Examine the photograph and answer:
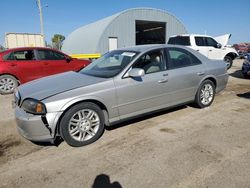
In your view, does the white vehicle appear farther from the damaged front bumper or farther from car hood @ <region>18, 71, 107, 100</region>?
the damaged front bumper

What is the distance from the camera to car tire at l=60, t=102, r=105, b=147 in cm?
333

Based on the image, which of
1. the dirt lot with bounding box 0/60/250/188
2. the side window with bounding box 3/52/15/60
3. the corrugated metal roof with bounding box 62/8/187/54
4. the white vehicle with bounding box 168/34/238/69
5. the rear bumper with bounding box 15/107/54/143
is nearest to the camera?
the dirt lot with bounding box 0/60/250/188

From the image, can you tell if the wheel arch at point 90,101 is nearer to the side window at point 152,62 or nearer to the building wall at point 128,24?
the side window at point 152,62

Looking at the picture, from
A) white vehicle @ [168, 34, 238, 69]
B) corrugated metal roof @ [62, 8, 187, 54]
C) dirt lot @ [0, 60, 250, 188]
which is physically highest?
corrugated metal roof @ [62, 8, 187, 54]

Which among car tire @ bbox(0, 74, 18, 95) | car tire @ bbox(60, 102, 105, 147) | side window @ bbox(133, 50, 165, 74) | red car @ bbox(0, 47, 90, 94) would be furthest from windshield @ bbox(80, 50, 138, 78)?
car tire @ bbox(0, 74, 18, 95)

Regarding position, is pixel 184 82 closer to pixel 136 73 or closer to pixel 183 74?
pixel 183 74

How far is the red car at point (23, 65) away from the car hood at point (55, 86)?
377 cm

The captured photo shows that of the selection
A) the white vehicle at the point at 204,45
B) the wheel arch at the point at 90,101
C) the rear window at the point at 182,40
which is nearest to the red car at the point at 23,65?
the wheel arch at the point at 90,101

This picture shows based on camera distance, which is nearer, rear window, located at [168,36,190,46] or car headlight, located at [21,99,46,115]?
car headlight, located at [21,99,46,115]

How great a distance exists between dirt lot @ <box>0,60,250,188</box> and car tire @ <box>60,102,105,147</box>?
141 millimetres

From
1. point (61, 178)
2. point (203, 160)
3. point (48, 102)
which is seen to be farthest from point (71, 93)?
point (203, 160)

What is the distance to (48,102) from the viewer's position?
317 cm

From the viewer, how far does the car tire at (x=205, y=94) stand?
5004 mm

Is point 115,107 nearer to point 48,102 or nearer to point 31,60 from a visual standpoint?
point 48,102
